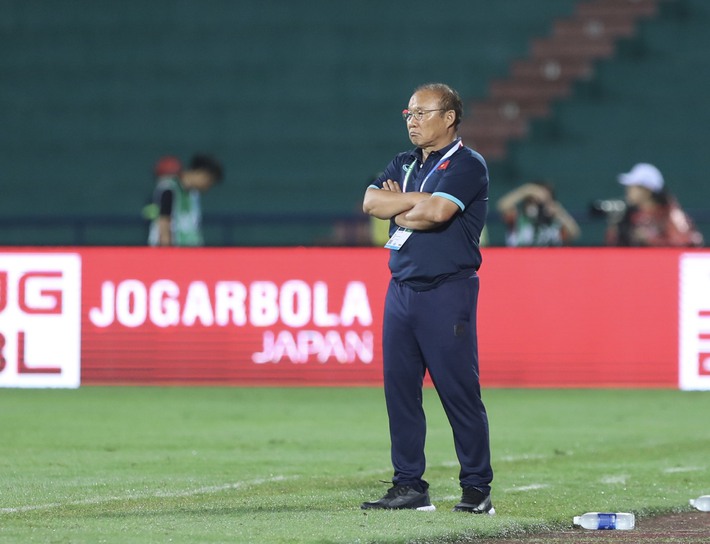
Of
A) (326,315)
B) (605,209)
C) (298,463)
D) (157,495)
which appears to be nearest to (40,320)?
(326,315)

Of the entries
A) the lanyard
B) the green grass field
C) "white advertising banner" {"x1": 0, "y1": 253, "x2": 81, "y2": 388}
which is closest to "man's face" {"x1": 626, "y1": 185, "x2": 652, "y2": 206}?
the green grass field

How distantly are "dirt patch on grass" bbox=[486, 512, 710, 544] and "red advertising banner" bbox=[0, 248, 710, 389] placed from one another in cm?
631

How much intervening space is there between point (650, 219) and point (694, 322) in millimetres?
1249

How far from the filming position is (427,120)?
7.56 m

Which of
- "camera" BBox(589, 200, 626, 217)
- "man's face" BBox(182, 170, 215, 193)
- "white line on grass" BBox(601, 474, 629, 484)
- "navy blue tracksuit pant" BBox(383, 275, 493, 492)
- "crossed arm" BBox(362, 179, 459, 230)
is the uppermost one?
"man's face" BBox(182, 170, 215, 193)

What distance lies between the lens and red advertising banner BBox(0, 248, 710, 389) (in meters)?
14.0

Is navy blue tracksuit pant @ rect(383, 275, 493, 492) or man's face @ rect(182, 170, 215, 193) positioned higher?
man's face @ rect(182, 170, 215, 193)

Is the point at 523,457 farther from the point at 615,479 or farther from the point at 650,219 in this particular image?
the point at 650,219

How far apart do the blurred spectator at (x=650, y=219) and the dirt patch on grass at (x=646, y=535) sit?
7.01m

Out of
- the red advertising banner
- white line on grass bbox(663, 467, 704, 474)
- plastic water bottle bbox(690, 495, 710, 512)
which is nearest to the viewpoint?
plastic water bottle bbox(690, 495, 710, 512)

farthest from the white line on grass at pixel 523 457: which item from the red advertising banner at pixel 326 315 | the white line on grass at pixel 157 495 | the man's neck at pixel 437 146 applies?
the red advertising banner at pixel 326 315

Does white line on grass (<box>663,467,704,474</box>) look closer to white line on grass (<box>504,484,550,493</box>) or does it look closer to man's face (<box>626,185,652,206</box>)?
white line on grass (<box>504,484,550,493</box>)

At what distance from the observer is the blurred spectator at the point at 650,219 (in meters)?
14.5

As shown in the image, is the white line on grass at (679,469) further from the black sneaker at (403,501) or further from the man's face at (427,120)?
the man's face at (427,120)
